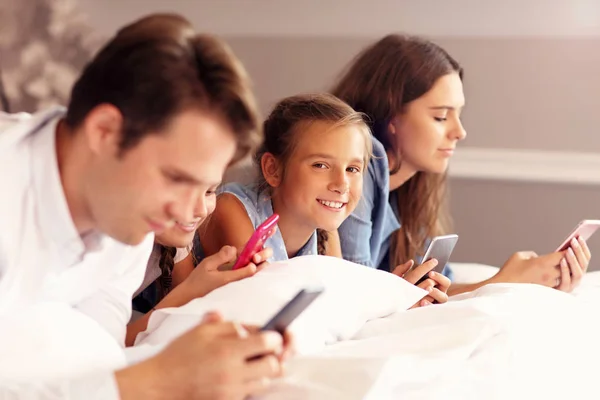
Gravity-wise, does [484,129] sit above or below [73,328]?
below

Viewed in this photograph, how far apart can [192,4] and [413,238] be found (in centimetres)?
101

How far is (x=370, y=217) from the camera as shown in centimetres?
167

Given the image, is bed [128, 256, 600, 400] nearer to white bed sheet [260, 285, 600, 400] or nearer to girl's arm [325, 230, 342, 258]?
white bed sheet [260, 285, 600, 400]

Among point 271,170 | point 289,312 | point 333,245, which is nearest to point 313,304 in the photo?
point 289,312

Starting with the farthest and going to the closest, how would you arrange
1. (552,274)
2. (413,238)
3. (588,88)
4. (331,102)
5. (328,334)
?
(588,88) → (413,238) → (552,274) → (331,102) → (328,334)

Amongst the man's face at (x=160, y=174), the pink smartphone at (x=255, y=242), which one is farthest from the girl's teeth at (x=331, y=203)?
the man's face at (x=160, y=174)

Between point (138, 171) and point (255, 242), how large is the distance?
381 millimetres

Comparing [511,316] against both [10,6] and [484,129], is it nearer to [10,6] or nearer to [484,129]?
[484,129]

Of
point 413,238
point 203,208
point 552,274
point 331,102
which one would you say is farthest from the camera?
point 413,238

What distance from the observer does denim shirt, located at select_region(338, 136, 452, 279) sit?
1614 millimetres

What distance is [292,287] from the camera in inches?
41.3

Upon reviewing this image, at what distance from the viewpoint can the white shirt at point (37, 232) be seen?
31.9 inches

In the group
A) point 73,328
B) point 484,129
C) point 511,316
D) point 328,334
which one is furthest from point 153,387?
point 484,129

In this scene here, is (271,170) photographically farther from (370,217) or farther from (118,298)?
(118,298)
